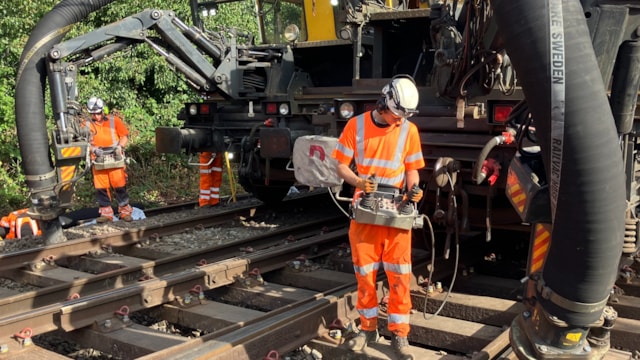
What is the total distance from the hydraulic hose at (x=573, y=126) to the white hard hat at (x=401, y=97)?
4.14 feet

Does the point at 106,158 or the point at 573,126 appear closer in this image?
the point at 573,126

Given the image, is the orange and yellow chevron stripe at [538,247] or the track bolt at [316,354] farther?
the track bolt at [316,354]

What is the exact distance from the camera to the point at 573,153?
2.32 metres

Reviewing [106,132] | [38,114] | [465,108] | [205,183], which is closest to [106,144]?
[106,132]

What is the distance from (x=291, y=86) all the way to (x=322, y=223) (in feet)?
7.17

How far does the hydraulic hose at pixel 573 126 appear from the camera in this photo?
2.30 meters

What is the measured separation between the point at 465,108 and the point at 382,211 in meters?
1.62

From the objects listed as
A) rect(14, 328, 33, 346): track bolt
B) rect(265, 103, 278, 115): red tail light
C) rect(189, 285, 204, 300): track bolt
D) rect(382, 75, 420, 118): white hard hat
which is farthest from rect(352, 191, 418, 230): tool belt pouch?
rect(265, 103, 278, 115): red tail light

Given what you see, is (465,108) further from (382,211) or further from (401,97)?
(382,211)

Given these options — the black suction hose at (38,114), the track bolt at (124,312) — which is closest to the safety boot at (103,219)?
the black suction hose at (38,114)

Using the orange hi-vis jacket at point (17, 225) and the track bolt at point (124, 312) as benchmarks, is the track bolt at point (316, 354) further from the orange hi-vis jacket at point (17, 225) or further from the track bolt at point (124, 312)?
the orange hi-vis jacket at point (17, 225)

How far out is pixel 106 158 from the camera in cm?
892

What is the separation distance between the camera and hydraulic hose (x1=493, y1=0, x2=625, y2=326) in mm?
2301

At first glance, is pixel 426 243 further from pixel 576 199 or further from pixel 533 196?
pixel 576 199
